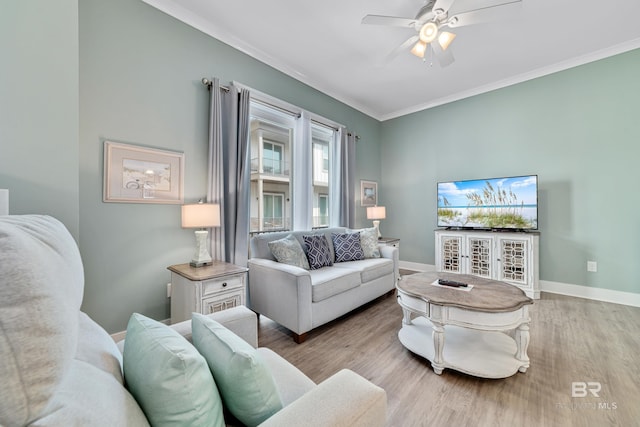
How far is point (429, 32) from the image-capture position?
2254 mm

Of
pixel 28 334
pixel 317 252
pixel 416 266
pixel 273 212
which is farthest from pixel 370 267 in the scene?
pixel 28 334

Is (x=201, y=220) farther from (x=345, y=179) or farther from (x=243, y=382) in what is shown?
(x=345, y=179)

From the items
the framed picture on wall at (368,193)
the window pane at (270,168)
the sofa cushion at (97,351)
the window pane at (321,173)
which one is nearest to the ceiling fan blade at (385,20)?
the window pane at (270,168)

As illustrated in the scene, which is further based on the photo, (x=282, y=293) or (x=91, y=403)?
(x=282, y=293)

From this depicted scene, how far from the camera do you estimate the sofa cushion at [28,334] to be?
0.39 m

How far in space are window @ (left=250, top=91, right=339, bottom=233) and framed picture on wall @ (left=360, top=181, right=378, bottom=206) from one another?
4.01 feet

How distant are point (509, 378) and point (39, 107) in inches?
124

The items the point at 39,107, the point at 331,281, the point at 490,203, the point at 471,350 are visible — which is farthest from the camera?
the point at 490,203

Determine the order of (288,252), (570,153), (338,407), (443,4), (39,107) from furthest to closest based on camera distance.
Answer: (570,153) → (288,252) → (443,4) → (39,107) → (338,407)

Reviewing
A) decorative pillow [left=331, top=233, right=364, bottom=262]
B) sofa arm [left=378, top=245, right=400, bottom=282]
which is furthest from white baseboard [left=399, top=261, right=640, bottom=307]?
decorative pillow [left=331, top=233, right=364, bottom=262]

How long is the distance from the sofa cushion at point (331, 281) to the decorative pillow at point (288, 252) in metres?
0.18

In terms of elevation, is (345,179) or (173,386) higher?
(345,179)

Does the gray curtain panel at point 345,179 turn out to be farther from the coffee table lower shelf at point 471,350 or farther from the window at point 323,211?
the coffee table lower shelf at point 471,350

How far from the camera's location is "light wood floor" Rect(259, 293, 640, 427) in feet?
4.76
